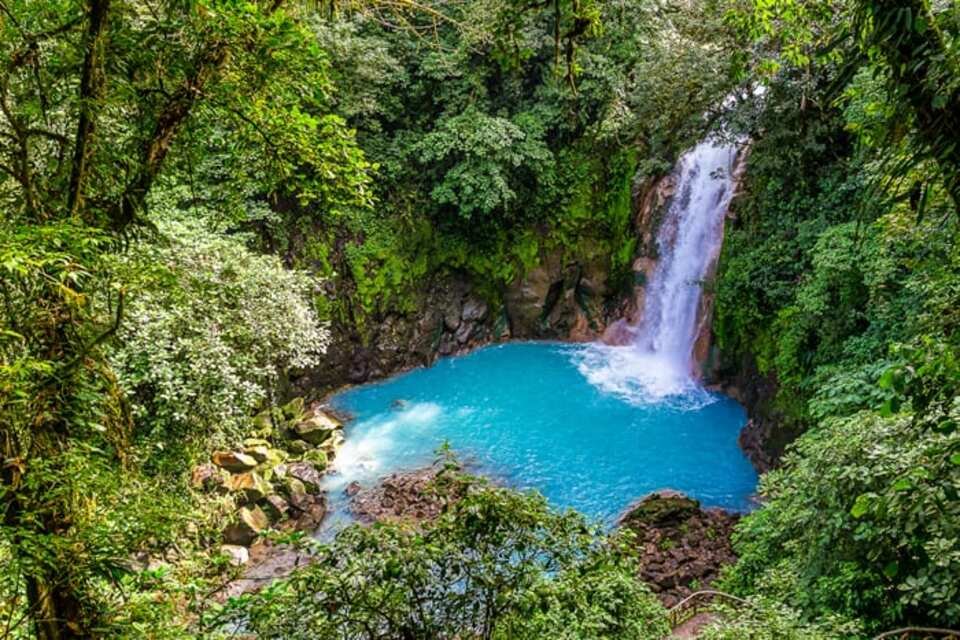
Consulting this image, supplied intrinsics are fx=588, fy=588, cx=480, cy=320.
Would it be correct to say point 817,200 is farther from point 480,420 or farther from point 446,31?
point 446,31

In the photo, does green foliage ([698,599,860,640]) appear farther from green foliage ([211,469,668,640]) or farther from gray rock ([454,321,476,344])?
gray rock ([454,321,476,344])

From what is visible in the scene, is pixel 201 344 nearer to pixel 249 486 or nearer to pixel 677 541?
pixel 249 486

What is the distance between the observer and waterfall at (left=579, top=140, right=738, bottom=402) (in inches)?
513

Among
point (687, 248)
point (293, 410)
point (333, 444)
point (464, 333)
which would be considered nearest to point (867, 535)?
point (333, 444)

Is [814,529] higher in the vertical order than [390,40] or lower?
lower

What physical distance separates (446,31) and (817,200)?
983cm

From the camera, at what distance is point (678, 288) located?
13.9m

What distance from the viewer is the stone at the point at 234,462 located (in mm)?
9344

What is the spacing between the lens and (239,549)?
8.34 m

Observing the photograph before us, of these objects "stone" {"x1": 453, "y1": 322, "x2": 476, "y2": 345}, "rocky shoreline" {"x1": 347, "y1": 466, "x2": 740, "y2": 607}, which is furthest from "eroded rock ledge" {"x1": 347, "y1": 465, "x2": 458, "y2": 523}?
"stone" {"x1": 453, "y1": 322, "x2": 476, "y2": 345}

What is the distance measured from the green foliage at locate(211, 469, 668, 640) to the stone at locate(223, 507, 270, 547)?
19.1 ft

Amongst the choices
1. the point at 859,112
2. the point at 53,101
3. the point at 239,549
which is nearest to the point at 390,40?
the point at 859,112

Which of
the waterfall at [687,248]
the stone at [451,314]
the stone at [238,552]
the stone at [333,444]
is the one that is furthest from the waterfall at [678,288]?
the stone at [238,552]

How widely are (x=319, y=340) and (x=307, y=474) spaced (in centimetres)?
240
